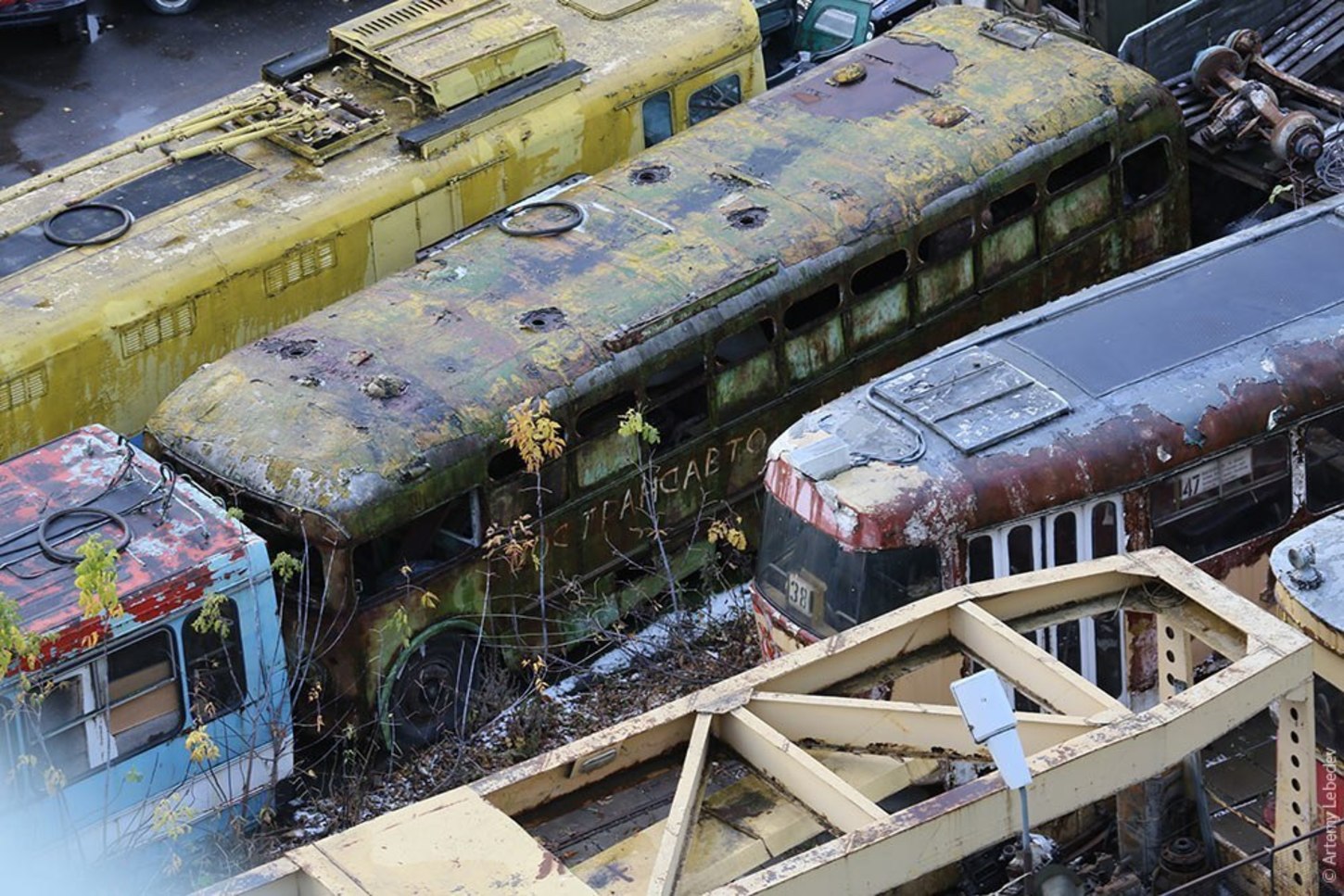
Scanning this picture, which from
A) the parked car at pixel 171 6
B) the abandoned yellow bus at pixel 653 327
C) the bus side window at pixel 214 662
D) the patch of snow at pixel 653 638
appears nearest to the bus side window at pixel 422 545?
the abandoned yellow bus at pixel 653 327

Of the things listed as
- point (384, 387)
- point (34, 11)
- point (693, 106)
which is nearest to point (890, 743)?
point (384, 387)

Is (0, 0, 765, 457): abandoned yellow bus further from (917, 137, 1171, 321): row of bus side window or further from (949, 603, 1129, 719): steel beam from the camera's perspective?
(949, 603, 1129, 719): steel beam

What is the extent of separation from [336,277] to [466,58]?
5.51 ft

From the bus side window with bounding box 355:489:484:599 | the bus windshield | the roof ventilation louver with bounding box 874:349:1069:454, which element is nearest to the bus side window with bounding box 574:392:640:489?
the bus side window with bounding box 355:489:484:599

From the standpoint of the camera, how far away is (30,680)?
9.89m

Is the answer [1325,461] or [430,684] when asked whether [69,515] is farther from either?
[1325,461]

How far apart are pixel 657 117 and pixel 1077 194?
9.39 feet

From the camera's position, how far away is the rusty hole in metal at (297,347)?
38.6ft

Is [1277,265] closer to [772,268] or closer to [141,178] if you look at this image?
[772,268]

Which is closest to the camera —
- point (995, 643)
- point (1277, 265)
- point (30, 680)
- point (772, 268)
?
point (995, 643)

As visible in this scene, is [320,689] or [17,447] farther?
[17,447]

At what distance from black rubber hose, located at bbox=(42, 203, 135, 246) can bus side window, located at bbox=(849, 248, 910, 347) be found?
4.23m

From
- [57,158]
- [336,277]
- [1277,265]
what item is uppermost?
[1277,265]

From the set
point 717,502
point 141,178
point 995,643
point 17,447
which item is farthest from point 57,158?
point 995,643
